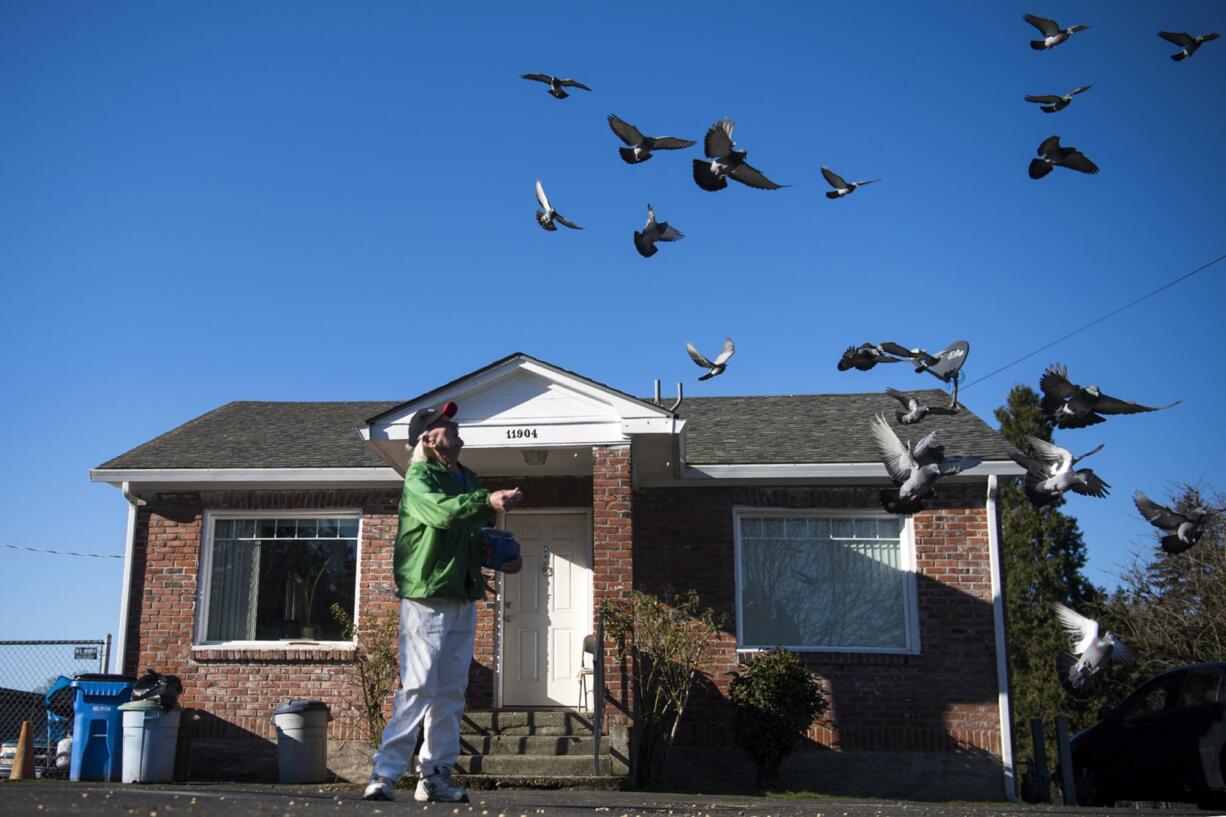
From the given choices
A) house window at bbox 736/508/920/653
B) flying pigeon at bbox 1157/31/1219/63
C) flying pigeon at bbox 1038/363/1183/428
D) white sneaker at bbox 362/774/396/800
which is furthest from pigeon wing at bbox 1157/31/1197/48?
white sneaker at bbox 362/774/396/800

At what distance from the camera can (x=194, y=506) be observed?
41.6ft

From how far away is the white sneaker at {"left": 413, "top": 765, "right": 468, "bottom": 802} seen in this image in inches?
232

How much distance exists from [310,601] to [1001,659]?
713 cm

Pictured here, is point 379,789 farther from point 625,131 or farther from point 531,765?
point 625,131

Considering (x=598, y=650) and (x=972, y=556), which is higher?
(x=972, y=556)

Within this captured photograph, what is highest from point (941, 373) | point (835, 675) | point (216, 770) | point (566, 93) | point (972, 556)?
point (566, 93)

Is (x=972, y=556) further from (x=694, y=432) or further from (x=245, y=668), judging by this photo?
(x=245, y=668)

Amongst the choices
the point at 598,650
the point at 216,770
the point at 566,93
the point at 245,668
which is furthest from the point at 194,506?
the point at 566,93

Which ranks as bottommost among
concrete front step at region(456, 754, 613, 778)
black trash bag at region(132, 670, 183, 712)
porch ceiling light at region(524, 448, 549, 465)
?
concrete front step at region(456, 754, 613, 778)

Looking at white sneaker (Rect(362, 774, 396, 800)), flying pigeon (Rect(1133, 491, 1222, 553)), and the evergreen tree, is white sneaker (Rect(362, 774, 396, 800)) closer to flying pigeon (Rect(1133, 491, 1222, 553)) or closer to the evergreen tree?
flying pigeon (Rect(1133, 491, 1222, 553))

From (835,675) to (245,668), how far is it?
237 inches

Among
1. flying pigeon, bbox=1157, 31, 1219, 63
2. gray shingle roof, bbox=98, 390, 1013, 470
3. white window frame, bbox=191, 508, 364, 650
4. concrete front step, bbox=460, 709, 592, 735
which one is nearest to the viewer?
flying pigeon, bbox=1157, 31, 1219, 63

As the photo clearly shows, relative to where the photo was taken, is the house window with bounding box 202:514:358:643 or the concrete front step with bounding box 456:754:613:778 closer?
the concrete front step with bounding box 456:754:613:778

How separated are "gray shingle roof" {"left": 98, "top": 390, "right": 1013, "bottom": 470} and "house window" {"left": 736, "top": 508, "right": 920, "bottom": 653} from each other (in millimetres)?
767
